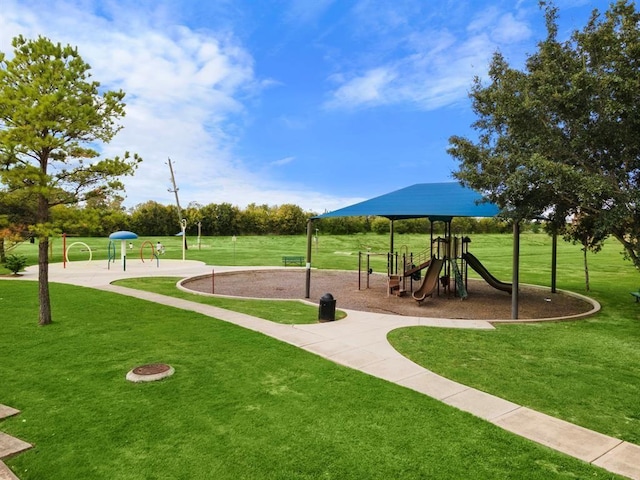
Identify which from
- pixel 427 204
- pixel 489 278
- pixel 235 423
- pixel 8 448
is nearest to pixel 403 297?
pixel 427 204

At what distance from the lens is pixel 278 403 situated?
16.8 feet

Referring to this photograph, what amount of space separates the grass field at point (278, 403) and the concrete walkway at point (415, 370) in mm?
253

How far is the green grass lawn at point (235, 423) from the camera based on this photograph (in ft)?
12.4

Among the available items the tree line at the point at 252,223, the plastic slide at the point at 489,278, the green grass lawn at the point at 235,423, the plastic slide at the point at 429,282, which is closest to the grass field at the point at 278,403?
the green grass lawn at the point at 235,423

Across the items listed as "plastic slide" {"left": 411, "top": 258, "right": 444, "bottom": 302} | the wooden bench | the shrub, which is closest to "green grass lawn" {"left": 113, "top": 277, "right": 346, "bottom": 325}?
"plastic slide" {"left": 411, "top": 258, "right": 444, "bottom": 302}

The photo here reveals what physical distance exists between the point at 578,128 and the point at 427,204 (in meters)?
5.50

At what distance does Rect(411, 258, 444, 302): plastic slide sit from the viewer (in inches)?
504

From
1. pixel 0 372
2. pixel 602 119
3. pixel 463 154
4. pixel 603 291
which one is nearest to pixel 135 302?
pixel 0 372

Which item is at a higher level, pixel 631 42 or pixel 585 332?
pixel 631 42

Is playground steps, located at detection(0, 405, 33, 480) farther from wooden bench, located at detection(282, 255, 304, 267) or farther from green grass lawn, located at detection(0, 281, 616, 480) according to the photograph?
wooden bench, located at detection(282, 255, 304, 267)

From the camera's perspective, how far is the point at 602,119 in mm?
8148

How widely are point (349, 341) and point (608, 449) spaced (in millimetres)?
4512

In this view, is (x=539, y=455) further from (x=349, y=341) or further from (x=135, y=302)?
(x=135, y=302)

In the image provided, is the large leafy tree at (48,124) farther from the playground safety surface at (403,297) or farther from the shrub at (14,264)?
the shrub at (14,264)
